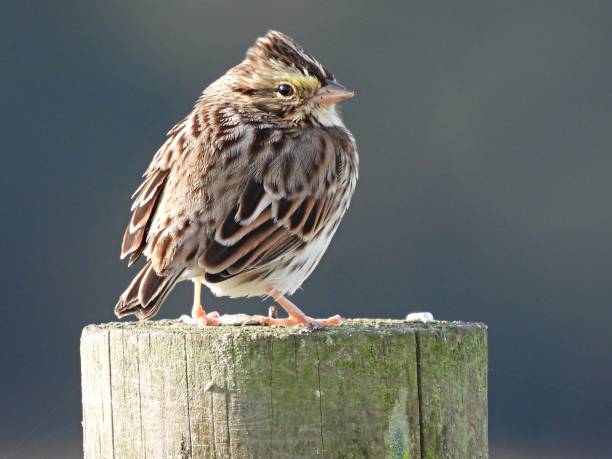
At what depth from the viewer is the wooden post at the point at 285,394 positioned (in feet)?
15.7

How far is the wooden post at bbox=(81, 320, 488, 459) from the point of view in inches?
189

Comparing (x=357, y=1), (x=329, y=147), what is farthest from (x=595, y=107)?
(x=329, y=147)

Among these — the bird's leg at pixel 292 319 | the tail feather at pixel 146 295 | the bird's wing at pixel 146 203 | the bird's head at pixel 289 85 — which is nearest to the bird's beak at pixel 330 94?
the bird's head at pixel 289 85

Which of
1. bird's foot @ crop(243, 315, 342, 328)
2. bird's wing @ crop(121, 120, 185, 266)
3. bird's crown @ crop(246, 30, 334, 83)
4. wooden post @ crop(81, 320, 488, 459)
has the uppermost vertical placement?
bird's crown @ crop(246, 30, 334, 83)

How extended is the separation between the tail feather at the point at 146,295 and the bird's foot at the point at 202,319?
0.15 m

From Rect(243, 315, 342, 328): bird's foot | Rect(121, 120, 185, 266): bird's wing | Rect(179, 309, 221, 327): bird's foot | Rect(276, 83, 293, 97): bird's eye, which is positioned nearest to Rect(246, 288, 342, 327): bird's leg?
Rect(243, 315, 342, 328): bird's foot

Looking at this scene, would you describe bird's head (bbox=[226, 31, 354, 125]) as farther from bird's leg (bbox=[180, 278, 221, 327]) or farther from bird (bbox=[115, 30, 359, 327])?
bird's leg (bbox=[180, 278, 221, 327])

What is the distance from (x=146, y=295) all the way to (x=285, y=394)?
104 centimetres

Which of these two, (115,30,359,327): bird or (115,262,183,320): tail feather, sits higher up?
(115,30,359,327): bird

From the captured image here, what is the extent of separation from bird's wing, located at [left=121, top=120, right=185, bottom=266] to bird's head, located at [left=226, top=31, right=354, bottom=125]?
0.54 metres

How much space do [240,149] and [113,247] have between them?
23.6ft

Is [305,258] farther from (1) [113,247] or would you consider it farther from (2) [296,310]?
(1) [113,247]

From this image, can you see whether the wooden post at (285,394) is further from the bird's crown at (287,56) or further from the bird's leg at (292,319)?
the bird's crown at (287,56)

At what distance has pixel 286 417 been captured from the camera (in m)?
4.78
